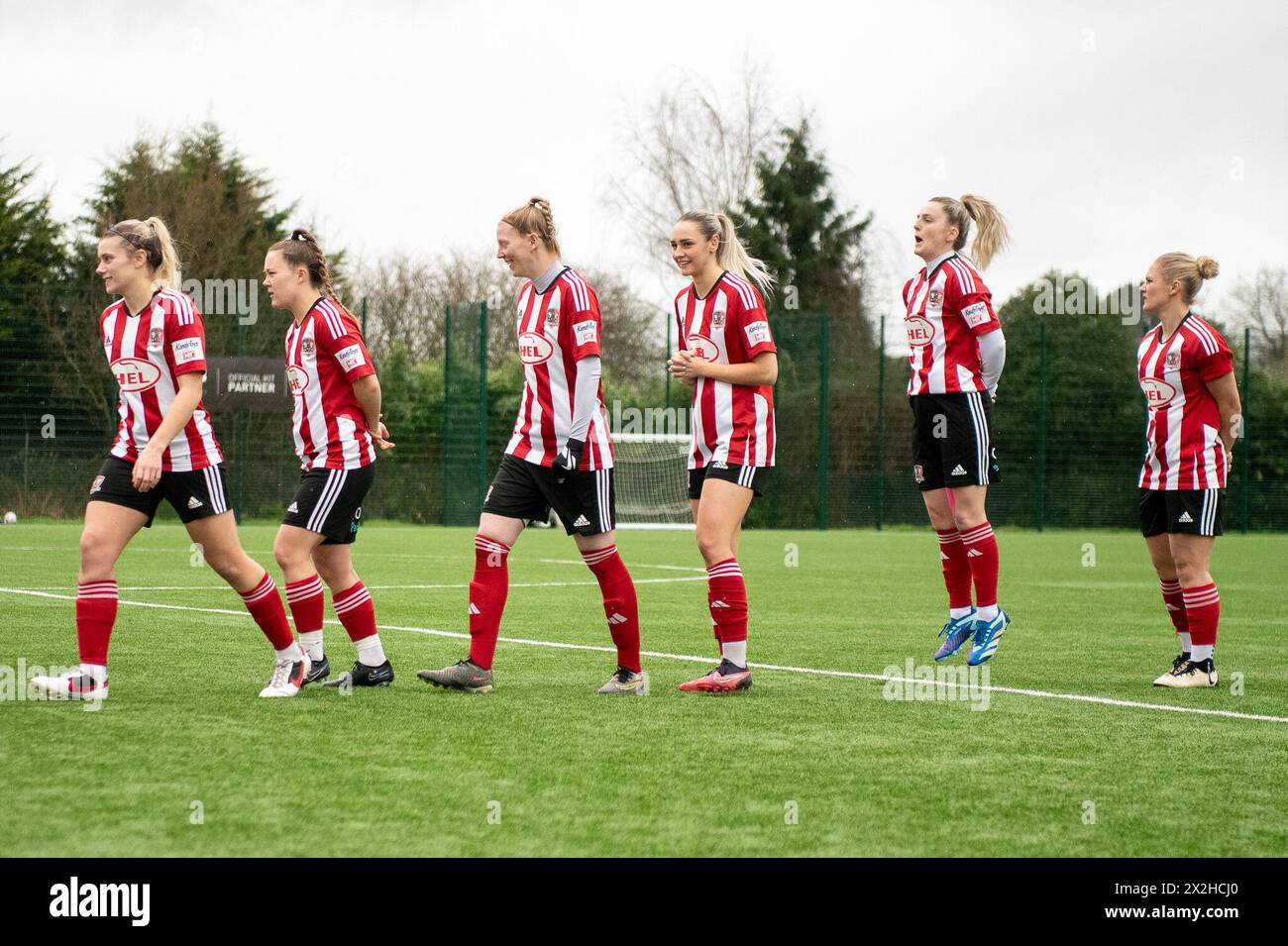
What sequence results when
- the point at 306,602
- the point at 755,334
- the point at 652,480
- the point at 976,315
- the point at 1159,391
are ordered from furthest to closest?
1. the point at 652,480
2. the point at 976,315
3. the point at 1159,391
4. the point at 755,334
5. the point at 306,602

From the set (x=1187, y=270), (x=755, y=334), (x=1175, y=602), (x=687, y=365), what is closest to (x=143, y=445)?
(x=687, y=365)

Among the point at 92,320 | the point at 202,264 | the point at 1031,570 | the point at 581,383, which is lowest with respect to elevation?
the point at 1031,570

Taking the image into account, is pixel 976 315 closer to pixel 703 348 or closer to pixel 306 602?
pixel 703 348

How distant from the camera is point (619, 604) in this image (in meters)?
6.23

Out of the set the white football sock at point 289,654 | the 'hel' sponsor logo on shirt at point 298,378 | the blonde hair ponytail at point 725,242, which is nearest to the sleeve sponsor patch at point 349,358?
the 'hel' sponsor logo on shirt at point 298,378

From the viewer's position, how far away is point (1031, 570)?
15477mm

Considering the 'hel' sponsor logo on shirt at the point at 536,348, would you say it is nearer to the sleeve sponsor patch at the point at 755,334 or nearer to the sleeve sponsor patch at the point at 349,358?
the sleeve sponsor patch at the point at 349,358

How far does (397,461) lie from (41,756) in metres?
20.9

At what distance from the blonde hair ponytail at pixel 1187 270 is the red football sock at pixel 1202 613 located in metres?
1.42

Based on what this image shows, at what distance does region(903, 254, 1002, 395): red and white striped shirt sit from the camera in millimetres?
7207

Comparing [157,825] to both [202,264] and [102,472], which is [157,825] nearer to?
[102,472]

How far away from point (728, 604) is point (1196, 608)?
90.8 inches

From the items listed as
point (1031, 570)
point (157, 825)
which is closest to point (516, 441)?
point (157, 825)
